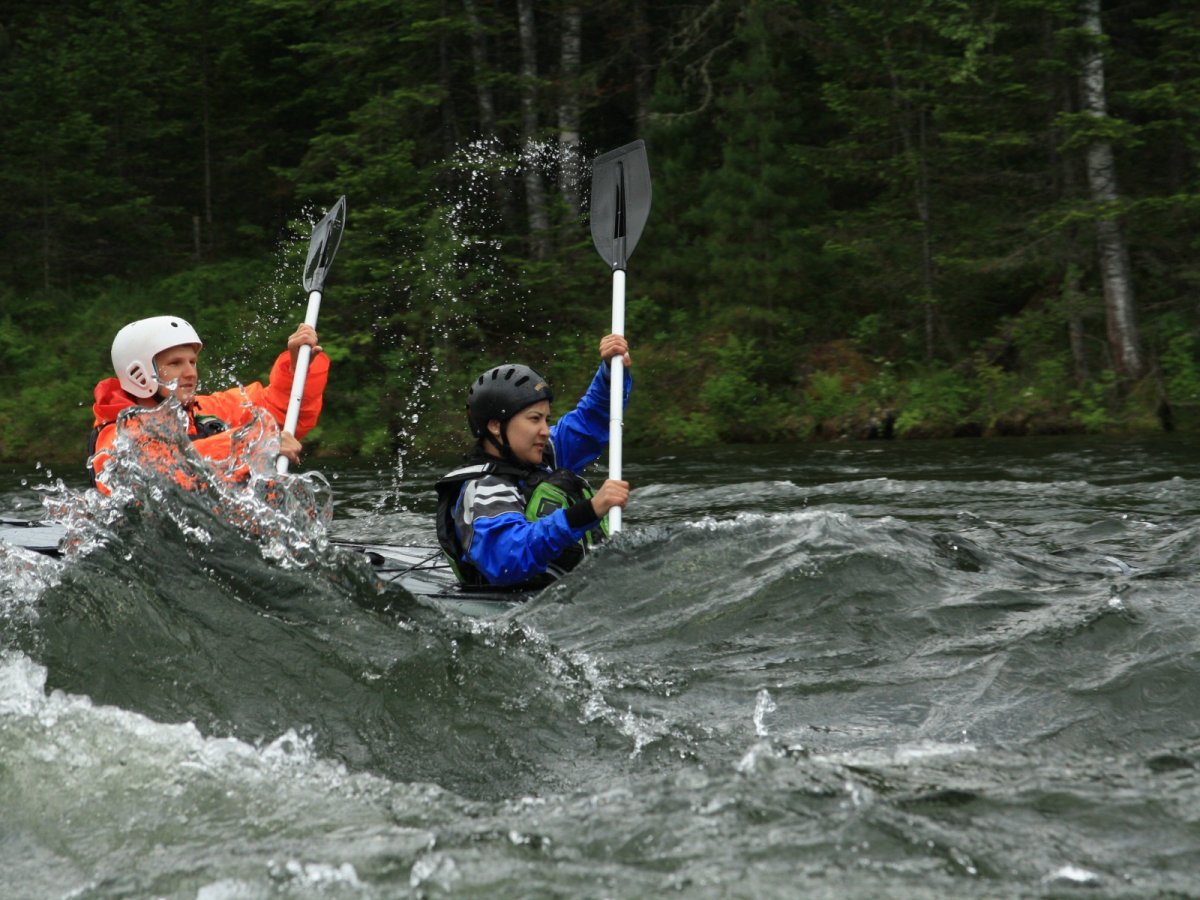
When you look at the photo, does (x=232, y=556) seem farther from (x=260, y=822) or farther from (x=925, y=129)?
(x=925, y=129)

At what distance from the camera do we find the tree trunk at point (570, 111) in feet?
57.3

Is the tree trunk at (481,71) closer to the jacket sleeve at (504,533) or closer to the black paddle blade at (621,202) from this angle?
the black paddle blade at (621,202)

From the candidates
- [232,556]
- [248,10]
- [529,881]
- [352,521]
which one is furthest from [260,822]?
[248,10]

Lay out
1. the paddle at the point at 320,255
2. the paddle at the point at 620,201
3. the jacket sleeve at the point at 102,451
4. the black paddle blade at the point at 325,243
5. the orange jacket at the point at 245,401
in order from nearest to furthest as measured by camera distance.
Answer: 1. the jacket sleeve at the point at 102,451
2. the orange jacket at the point at 245,401
3. the paddle at the point at 320,255
4. the paddle at the point at 620,201
5. the black paddle blade at the point at 325,243

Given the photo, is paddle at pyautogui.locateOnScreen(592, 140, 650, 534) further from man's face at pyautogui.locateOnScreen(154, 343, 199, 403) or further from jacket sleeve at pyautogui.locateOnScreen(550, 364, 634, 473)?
man's face at pyautogui.locateOnScreen(154, 343, 199, 403)

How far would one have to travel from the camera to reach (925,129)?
1620cm

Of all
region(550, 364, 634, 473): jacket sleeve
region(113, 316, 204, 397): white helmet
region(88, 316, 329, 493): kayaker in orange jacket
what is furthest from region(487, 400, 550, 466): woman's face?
region(113, 316, 204, 397): white helmet

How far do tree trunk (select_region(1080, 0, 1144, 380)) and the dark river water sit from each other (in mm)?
9059

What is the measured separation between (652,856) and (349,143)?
15.6 m

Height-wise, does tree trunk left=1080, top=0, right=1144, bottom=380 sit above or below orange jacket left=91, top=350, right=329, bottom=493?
above

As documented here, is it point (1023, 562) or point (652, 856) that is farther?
point (1023, 562)

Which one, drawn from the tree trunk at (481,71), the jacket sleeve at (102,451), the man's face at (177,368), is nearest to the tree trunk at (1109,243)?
the tree trunk at (481,71)

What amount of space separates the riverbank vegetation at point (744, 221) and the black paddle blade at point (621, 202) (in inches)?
322

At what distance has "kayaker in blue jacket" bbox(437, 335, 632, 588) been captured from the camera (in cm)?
503
